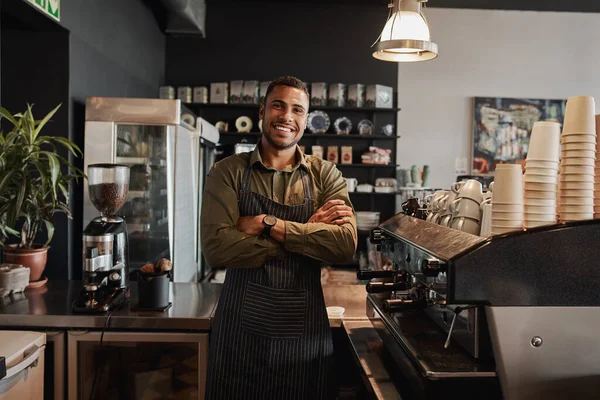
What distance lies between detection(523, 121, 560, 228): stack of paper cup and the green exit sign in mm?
2612

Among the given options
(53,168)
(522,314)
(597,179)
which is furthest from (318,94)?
(522,314)

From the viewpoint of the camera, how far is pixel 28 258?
8.12ft

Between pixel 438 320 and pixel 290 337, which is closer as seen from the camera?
pixel 438 320

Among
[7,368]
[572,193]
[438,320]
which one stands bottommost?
[7,368]

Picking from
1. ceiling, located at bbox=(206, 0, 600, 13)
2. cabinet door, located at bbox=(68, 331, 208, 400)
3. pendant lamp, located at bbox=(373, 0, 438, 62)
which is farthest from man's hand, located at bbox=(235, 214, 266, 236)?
ceiling, located at bbox=(206, 0, 600, 13)

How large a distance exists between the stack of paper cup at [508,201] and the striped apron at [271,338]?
30.7 inches

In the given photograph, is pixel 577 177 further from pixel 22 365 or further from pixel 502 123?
pixel 502 123

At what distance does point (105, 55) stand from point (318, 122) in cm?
256

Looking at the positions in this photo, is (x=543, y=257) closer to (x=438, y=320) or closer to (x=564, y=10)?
(x=438, y=320)

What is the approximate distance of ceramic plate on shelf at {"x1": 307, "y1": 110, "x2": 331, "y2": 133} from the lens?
228 inches

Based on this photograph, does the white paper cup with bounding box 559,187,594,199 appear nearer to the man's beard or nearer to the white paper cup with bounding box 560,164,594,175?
the white paper cup with bounding box 560,164,594,175

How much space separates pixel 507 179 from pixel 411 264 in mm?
368

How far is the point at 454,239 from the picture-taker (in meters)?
1.28

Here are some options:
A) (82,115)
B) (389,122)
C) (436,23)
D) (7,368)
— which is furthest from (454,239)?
(436,23)
